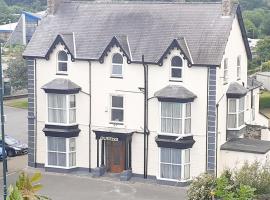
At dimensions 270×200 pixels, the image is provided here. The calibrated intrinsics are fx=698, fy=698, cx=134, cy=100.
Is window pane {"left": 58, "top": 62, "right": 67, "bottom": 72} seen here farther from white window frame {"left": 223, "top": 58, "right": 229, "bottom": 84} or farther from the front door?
white window frame {"left": 223, "top": 58, "right": 229, "bottom": 84}

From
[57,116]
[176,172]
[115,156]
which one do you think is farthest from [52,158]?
[176,172]

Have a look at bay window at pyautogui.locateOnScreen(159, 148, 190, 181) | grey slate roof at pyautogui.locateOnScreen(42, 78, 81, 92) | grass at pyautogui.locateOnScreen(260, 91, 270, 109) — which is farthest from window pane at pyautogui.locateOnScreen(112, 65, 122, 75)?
grass at pyautogui.locateOnScreen(260, 91, 270, 109)

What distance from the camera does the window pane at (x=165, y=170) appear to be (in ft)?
132

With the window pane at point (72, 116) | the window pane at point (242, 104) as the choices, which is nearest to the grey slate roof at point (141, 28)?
the window pane at point (72, 116)

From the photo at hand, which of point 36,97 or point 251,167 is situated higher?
point 36,97

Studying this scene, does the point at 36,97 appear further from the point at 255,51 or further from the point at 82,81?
the point at 255,51

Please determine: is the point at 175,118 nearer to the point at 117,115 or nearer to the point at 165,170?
the point at 165,170

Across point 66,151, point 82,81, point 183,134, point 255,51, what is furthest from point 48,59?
point 255,51

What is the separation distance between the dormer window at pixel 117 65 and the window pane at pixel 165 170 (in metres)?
5.89

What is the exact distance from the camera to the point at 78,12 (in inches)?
1745

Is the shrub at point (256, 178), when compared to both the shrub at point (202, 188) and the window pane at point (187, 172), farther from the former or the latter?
the window pane at point (187, 172)

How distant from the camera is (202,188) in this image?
1267 inches

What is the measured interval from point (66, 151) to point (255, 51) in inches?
2570

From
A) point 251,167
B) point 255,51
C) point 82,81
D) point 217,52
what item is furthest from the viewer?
point 255,51
